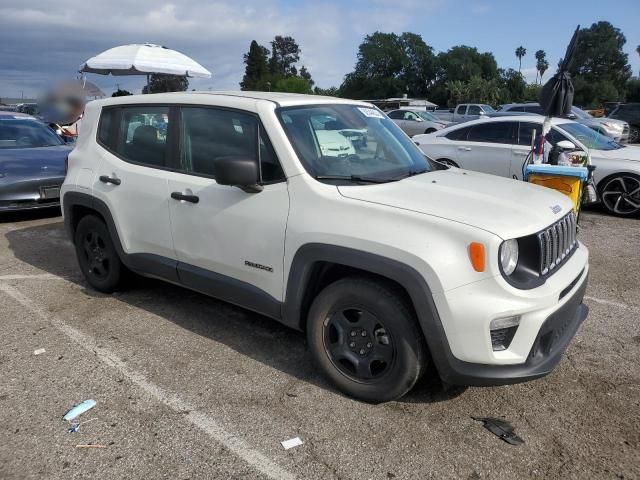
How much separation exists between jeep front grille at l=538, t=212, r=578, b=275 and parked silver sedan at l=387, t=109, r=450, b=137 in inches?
780

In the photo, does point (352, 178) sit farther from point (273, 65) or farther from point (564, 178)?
point (273, 65)

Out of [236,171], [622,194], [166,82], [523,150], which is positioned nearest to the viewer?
[236,171]

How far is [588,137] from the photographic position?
884 centimetres

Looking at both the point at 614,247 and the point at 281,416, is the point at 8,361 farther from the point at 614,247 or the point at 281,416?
the point at 614,247

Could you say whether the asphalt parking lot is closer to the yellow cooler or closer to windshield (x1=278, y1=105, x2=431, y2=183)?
windshield (x1=278, y1=105, x2=431, y2=183)

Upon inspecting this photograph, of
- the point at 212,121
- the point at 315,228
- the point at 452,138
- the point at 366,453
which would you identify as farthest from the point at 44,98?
the point at 366,453

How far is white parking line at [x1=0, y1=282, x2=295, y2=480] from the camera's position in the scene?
2.59 m

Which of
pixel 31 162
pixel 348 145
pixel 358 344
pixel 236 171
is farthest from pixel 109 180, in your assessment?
pixel 31 162

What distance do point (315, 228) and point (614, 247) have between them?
5.05 metres

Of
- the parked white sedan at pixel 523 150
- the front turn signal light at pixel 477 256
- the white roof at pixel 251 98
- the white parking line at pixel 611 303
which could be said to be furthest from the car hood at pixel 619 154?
the front turn signal light at pixel 477 256

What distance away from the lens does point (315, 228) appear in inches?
120

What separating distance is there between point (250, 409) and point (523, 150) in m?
6.97

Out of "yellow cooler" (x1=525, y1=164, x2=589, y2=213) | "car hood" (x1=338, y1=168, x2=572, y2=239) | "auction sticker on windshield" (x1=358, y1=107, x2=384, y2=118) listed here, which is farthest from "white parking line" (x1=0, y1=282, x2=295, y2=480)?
"yellow cooler" (x1=525, y1=164, x2=589, y2=213)

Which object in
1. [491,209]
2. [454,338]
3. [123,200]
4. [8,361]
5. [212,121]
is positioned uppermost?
[212,121]
